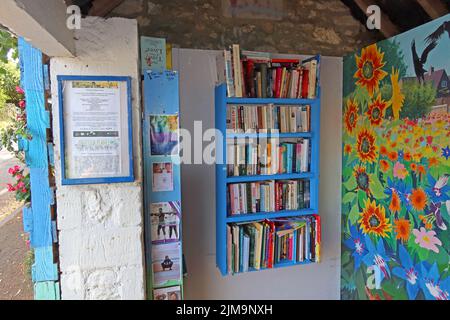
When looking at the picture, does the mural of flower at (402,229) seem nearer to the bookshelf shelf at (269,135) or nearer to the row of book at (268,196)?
the row of book at (268,196)

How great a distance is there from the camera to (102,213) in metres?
1.24

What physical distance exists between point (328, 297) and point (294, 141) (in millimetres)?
1385

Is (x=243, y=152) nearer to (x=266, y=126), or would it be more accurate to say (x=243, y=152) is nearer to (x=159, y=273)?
(x=266, y=126)

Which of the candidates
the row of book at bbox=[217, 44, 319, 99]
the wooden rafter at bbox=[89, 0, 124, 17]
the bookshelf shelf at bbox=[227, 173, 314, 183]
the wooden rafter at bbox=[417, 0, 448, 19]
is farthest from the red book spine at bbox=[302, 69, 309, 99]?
the wooden rafter at bbox=[89, 0, 124, 17]

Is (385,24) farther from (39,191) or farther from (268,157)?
(39,191)

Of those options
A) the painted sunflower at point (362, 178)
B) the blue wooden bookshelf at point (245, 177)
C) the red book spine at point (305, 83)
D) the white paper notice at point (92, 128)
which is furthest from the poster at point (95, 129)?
the painted sunflower at point (362, 178)

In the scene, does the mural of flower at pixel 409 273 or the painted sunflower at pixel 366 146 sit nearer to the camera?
the mural of flower at pixel 409 273

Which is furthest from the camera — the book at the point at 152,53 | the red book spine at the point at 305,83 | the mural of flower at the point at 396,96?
the red book spine at the point at 305,83

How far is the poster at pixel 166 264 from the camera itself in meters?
1.45

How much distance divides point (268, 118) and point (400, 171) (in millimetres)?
916

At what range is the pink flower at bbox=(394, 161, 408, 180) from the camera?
1.87m

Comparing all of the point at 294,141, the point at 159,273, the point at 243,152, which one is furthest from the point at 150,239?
the point at 294,141

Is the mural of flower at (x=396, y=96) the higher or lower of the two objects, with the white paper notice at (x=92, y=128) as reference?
higher

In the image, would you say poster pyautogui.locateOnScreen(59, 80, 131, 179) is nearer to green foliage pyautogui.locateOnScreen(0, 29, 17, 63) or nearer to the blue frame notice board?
the blue frame notice board
